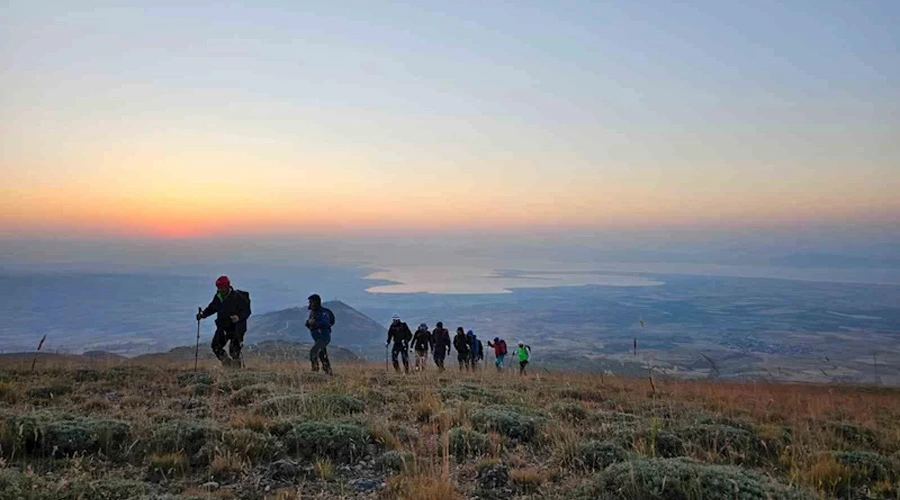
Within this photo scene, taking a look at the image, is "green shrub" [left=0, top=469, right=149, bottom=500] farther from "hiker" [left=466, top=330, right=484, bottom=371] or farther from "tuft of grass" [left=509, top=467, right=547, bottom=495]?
"hiker" [left=466, top=330, right=484, bottom=371]

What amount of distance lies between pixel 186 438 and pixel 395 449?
223 cm

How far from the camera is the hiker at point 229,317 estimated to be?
1134 cm

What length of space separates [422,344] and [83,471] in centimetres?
1344

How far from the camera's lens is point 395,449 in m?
5.52

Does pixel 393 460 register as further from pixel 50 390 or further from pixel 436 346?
pixel 436 346

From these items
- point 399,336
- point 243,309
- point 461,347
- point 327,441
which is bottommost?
point 461,347

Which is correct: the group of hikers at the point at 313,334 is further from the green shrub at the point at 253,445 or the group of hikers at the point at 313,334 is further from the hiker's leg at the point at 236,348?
the green shrub at the point at 253,445

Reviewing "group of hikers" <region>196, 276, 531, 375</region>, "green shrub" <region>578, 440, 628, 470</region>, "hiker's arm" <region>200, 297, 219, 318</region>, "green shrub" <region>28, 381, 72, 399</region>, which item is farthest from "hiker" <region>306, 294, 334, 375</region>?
"green shrub" <region>578, 440, 628, 470</region>

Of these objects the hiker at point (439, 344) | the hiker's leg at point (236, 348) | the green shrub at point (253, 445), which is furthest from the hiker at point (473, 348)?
the green shrub at point (253, 445)

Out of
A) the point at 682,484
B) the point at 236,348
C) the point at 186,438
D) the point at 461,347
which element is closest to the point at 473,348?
the point at 461,347

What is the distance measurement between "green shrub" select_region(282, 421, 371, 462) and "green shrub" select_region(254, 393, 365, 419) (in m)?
0.66

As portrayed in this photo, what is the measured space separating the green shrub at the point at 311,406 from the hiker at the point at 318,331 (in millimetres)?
5459

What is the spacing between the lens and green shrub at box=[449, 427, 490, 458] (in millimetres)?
5664

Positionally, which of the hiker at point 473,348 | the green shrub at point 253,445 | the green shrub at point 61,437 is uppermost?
the green shrub at point 61,437
